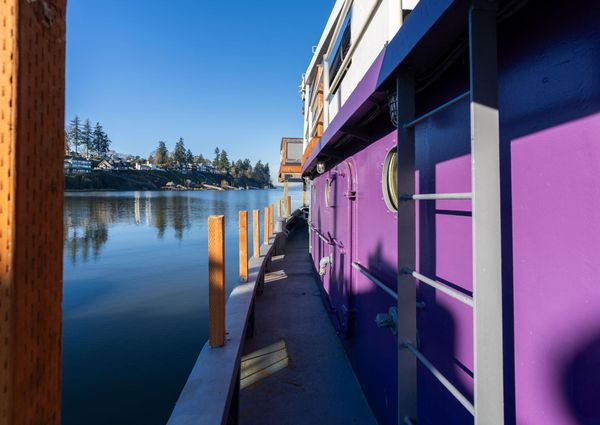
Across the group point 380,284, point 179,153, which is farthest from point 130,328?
point 179,153

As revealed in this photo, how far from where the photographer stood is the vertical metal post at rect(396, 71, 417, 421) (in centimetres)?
186

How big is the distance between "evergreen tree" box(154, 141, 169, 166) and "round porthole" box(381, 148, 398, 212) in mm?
139378

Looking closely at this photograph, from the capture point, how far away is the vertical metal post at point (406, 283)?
6.09ft

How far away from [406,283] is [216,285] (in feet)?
7.64

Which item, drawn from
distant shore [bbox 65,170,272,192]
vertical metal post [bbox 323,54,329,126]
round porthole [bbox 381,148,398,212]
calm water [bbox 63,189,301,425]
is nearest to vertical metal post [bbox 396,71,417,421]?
round porthole [bbox 381,148,398,212]

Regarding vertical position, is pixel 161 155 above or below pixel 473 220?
above

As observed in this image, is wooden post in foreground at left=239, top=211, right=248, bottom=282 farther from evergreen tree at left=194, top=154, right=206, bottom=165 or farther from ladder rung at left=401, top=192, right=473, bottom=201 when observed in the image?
evergreen tree at left=194, top=154, right=206, bottom=165

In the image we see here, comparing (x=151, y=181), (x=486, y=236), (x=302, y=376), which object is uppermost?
(x=151, y=181)

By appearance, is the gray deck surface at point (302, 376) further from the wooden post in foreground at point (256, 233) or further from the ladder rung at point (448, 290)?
the ladder rung at point (448, 290)

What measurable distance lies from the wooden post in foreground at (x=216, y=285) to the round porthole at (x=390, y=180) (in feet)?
A: 6.05

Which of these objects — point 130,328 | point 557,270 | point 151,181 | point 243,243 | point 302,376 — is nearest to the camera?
point 557,270

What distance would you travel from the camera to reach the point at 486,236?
1248 mm

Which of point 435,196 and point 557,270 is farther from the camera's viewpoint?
point 435,196

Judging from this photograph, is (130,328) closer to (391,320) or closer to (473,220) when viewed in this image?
(391,320)
